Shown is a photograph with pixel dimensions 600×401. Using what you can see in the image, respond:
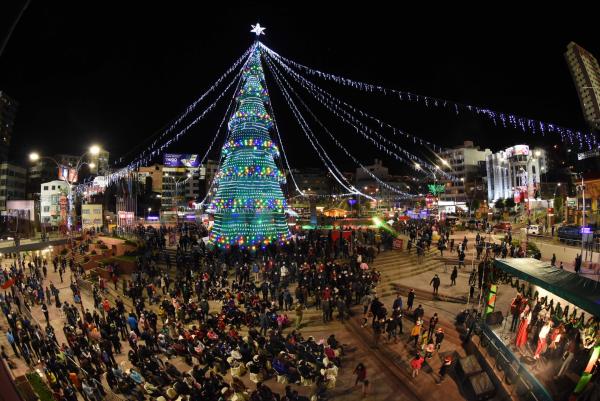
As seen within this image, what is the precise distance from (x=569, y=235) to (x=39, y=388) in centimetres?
3013

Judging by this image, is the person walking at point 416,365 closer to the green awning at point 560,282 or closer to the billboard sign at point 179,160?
the green awning at point 560,282

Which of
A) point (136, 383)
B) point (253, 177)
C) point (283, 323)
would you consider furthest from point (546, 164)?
point (136, 383)

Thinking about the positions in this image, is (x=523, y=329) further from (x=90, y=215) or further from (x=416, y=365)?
(x=90, y=215)

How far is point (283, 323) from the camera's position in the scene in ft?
46.5

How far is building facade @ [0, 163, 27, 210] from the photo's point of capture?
54.8 m

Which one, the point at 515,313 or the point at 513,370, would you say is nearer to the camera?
the point at 513,370

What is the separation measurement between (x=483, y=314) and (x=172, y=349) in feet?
37.9

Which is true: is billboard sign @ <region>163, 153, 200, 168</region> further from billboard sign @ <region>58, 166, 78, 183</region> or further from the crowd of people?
the crowd of people

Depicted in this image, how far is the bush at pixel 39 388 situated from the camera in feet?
27.6

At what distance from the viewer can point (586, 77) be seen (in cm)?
4162

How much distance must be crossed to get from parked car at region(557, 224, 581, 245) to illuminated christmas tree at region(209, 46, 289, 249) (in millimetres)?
19227

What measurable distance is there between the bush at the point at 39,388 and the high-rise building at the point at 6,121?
5188 cm

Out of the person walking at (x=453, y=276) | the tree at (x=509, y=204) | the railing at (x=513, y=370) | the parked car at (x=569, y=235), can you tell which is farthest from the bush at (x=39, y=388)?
the tree at (x=509, y=204)

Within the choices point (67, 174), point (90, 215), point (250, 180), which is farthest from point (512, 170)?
point (67, 174)
